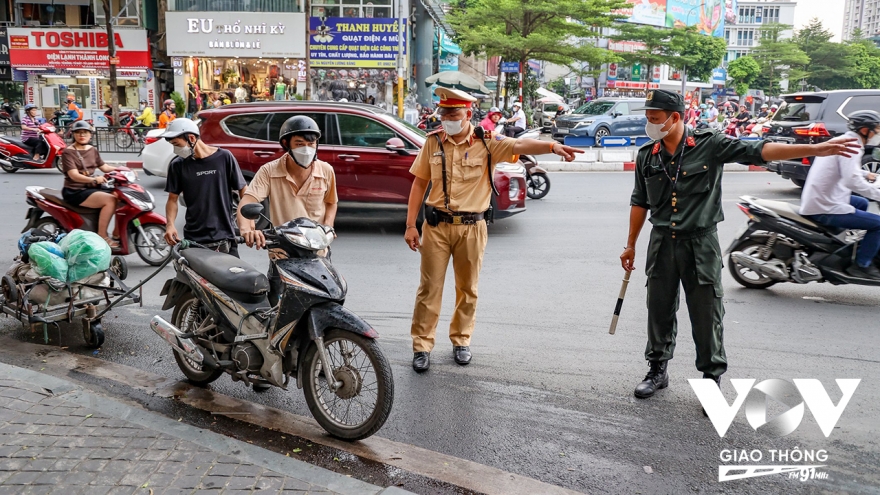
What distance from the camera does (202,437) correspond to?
3939mm

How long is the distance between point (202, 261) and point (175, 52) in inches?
1219

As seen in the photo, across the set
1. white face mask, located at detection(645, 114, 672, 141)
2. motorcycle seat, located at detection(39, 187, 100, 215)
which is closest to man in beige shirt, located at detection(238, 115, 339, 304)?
white face mask, located at detection(645, 114, 672, 141)

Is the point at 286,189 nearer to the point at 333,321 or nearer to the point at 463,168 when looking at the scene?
the point at 463,168

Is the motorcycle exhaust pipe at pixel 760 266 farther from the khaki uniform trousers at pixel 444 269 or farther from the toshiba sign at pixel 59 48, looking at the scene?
the toshiba sign at pixel 59 48

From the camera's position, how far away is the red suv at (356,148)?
402 inches

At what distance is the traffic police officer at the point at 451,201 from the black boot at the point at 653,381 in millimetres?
1263

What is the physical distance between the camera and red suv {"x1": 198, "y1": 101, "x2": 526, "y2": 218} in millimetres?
10219

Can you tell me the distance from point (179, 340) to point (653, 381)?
292 cm

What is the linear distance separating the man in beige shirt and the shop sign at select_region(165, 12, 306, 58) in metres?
29.4

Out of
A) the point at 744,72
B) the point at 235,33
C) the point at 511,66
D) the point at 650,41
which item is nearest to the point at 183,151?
the point at 511,66

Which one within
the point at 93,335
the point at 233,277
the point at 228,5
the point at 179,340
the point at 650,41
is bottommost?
the point at 93,335

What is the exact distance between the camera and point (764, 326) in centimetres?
627

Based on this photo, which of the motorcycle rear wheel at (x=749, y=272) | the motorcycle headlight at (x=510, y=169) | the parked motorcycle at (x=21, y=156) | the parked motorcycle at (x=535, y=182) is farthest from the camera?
the parked motorcycle at (x=21, y=156)

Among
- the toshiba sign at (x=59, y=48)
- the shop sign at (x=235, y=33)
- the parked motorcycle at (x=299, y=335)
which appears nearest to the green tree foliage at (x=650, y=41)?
the shop sign at (x=235, y=33)
